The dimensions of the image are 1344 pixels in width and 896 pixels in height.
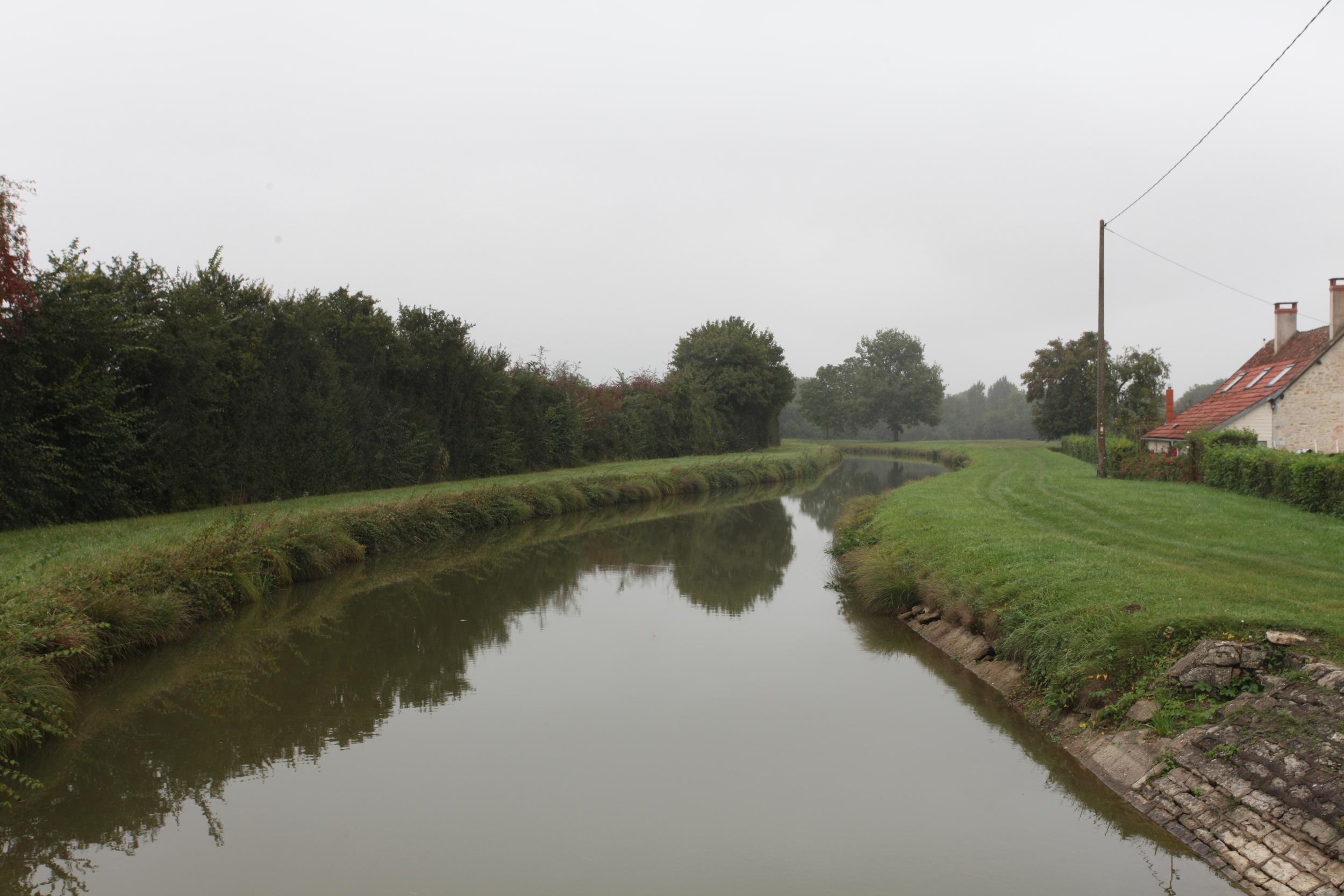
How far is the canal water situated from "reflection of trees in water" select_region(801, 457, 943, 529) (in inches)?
500

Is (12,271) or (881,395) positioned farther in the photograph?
(881,395)

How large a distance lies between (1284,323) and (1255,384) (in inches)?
234

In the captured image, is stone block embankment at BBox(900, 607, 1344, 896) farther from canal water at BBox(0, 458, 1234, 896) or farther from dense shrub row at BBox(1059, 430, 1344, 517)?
dense shrub row at BBox(1059, 430, 1344, 517)

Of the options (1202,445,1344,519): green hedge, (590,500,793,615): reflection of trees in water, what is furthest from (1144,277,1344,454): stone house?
(590,500,793,615): reflection of trees in water

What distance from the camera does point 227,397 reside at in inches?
632

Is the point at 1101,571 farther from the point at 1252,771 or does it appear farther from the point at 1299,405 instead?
the point at 1299,405

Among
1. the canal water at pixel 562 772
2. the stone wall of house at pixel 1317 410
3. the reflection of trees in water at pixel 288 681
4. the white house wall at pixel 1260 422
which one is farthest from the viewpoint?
the white house wall at pixel 1260 422

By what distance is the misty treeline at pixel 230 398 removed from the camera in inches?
498

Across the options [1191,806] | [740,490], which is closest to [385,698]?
[1191,806]

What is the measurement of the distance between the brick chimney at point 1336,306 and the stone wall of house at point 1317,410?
236cm

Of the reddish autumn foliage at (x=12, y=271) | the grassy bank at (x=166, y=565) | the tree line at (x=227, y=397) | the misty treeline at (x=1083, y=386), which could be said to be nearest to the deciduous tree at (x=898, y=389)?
the misty treeline at (x=1083, y=386)

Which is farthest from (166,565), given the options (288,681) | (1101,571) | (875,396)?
(875,396)

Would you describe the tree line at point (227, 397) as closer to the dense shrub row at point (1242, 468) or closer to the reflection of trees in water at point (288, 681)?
the reflection of trees in water at point (288, 681)

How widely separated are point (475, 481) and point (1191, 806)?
1945 centimetres
